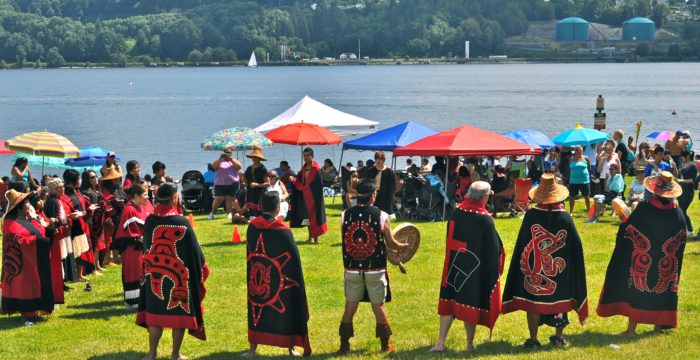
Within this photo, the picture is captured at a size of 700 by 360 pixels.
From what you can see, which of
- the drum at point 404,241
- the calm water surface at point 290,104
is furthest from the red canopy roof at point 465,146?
the calm water surface at point 290,104

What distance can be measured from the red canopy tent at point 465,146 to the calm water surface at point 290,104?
29.2 meters

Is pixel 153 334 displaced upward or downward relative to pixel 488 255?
downward

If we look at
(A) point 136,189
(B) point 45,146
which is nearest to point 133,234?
(A) point 136,189

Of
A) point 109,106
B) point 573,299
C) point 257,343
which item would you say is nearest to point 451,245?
point 573,299

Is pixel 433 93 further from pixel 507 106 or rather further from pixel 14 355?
pixel 14 355

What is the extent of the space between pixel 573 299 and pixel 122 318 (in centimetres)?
539

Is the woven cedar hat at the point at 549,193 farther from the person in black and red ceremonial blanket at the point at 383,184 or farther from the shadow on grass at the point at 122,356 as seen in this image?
the person in black and red ceremonial blanket at the point at 383,184

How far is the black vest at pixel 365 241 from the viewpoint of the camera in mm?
10352

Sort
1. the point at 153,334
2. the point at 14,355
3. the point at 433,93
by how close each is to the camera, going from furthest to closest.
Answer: the point at 433,93 < the point at 14,355 < the point at 153,334

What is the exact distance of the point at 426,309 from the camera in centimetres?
1295

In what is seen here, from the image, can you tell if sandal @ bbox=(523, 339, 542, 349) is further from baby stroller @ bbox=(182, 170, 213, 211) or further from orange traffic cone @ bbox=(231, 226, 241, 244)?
baby stroller @ bbox=(182, 170, 213, 211)

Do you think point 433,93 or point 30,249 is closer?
point 30,249

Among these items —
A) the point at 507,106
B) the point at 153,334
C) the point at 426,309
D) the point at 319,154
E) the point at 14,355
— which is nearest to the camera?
the point at 153,334

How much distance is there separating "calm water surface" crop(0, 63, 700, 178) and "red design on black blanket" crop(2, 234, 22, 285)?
38.1 metres
